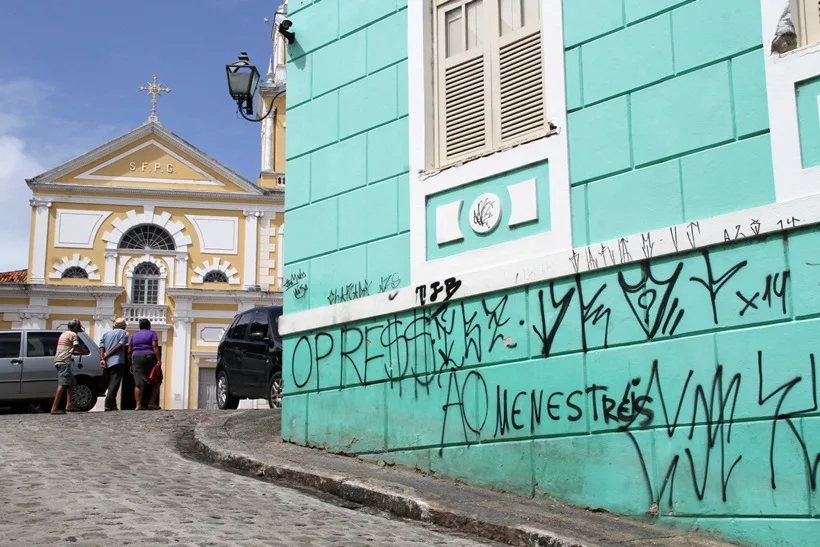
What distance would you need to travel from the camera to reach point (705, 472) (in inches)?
279

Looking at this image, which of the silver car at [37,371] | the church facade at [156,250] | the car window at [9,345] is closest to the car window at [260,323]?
the silver car at [37,371]

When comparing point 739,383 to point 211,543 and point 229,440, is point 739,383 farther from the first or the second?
point 229,440

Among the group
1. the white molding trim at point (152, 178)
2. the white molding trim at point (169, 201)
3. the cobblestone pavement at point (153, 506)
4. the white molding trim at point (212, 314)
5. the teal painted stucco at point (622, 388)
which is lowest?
the cobblestone pavement at point (153, 506)

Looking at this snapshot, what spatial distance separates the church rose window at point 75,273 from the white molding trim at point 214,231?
3743mm

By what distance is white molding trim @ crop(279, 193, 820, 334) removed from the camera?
22.5 feet

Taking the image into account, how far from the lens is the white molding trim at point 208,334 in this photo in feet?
110

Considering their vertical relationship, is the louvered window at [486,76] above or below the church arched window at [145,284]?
below

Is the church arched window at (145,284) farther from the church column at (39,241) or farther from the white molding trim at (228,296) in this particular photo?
the church column at (39,241)

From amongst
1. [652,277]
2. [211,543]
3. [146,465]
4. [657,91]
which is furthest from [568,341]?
[146,465]

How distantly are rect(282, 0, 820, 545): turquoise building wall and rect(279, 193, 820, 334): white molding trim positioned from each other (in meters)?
0.04

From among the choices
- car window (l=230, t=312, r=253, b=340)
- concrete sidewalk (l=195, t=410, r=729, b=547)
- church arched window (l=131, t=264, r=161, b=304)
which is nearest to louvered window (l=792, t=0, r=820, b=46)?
concrete sidewalk (l=195, t=410, r=729, b=547)

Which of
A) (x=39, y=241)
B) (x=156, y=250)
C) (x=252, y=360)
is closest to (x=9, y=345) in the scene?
(x=252, y=360)

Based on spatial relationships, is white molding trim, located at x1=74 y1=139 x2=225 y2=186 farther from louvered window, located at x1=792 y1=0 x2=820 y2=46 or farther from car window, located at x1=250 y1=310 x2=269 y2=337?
louvered window, located at x1=792 y1=0 x2=820 y2=46

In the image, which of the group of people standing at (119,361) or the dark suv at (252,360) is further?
the dark suv at (252,360)
